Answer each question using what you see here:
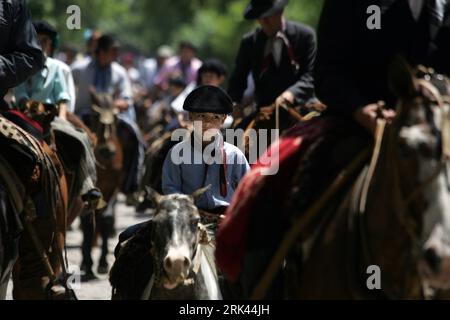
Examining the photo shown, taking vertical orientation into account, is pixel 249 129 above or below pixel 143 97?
above

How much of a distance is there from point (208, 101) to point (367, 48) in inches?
111

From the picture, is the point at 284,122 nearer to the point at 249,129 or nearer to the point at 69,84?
the point at 249,129

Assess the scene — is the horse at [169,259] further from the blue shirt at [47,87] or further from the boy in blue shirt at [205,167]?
the blue shirt at [47,87]

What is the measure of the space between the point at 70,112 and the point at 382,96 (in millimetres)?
7475

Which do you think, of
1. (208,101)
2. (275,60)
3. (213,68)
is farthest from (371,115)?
(213,68)

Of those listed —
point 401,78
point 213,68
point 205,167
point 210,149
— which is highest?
point 401,78

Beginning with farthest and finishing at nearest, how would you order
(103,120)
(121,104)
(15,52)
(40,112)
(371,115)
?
(121,104) < (103,120) < (40,112) < (15,52) < (371,115)

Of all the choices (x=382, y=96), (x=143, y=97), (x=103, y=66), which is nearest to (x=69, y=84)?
(x=103, y=66)

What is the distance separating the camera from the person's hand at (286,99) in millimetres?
12672

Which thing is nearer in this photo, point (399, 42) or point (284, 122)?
point (399, 42)

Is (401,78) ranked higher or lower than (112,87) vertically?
higher

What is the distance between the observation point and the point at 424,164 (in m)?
6.02

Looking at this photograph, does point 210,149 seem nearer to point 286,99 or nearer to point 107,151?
point 286,99
